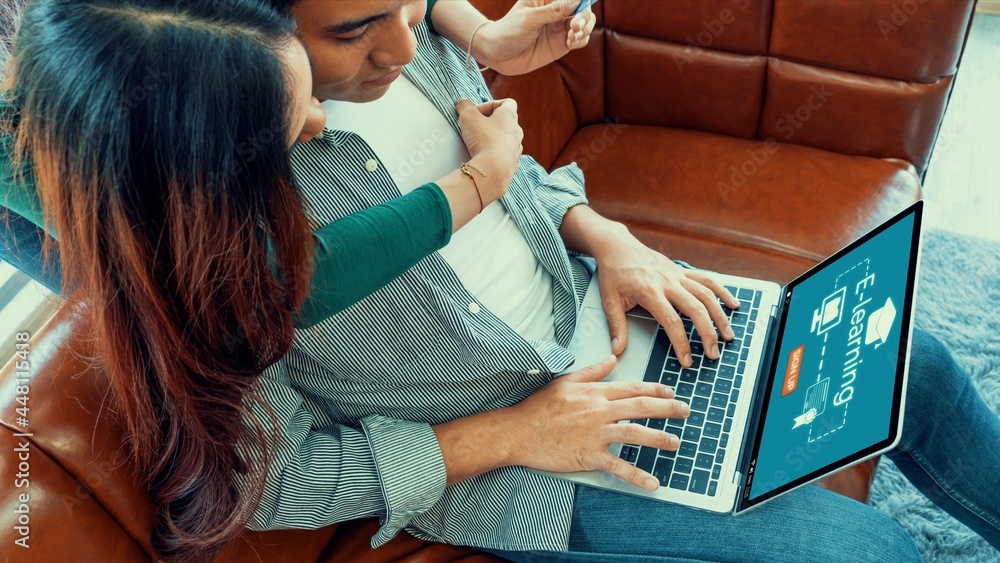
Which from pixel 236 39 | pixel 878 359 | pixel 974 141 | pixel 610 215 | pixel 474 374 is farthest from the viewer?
pixel 974 141

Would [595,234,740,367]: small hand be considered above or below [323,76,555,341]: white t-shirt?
below

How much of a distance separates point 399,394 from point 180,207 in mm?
446

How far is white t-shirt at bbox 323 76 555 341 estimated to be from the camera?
1007 millimetres

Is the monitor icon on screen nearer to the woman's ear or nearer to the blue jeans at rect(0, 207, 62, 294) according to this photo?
the woman's ear

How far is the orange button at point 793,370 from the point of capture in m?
1.00

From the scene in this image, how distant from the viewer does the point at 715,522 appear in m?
0.98

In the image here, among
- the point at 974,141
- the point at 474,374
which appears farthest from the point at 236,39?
the point at 974,141

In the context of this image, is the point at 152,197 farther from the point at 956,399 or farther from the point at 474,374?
the point at 956,399

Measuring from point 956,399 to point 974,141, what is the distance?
145 cm

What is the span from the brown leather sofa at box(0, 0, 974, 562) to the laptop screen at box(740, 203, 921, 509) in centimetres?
30

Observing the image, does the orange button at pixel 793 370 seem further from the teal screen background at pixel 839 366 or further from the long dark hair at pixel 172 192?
the long dark hair at pixel 172 192

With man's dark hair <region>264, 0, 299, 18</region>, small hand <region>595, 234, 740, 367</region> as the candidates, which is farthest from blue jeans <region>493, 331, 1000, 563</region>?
man's dark hair <region>264, 0, 299, 18</region>

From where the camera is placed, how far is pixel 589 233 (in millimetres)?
1256

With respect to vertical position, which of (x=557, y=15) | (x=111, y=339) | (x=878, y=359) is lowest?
(x=878, y=359)
